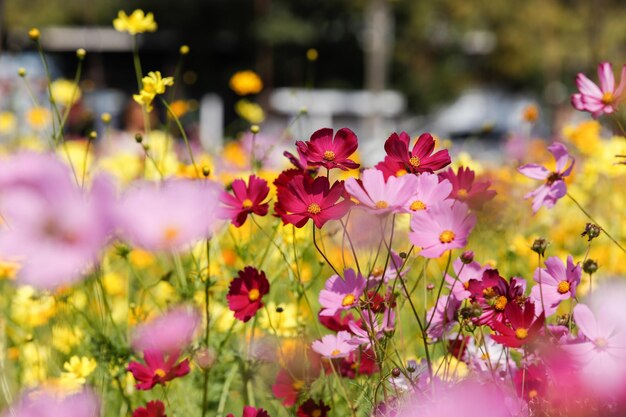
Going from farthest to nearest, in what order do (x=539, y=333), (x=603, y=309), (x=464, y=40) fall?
(x=464, y=40) → (x=539, y=333) → (x=603, y=309)

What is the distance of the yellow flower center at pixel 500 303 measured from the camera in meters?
0.81

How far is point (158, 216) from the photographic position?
278 mm

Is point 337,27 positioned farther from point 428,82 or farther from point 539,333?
point 539,333

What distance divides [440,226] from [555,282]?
0.52 feet

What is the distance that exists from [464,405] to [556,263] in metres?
0.53

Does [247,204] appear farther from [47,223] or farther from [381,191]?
[47,223]

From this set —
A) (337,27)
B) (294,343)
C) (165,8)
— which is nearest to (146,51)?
(165,8)

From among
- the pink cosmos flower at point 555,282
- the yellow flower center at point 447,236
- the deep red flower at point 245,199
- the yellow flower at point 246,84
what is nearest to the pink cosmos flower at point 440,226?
the yellow flower center at point 447,236

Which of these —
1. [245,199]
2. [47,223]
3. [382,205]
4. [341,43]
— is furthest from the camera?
[341,43]

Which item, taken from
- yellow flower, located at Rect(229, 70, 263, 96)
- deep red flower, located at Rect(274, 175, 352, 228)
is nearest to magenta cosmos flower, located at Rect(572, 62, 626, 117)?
deep red flower, located at Rect(274, 175, 352, 228)

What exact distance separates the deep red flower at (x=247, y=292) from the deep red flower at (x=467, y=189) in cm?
25

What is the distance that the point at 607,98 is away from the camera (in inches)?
40.8

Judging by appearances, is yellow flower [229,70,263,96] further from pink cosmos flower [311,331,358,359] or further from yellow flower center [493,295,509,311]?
yellow flower center [493,295,509,311]

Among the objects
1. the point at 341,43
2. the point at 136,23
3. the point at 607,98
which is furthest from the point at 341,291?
the point at 341,43
